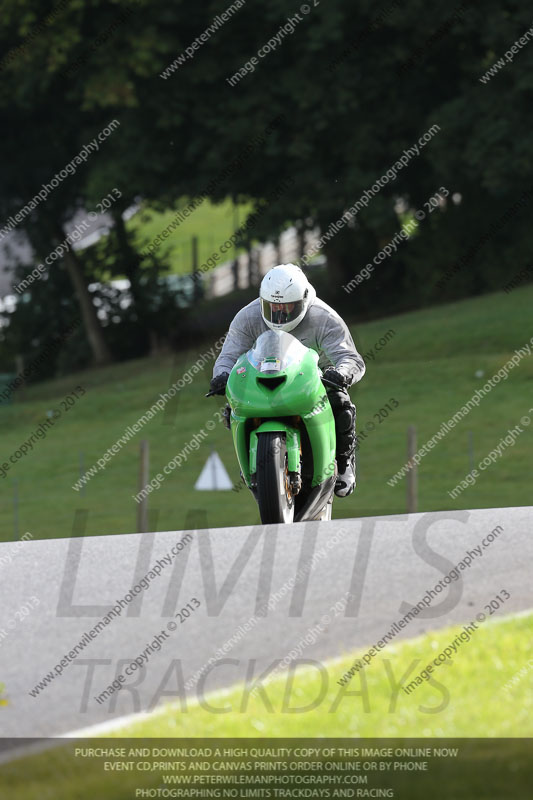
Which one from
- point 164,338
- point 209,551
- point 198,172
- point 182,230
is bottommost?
point 209,551

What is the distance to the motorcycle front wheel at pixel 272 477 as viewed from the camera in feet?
28.0

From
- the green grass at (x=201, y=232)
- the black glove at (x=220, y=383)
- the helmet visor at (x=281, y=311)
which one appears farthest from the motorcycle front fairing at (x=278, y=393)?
the green grass at (x=201, y=232)

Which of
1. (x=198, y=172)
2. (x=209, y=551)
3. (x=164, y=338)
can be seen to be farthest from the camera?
(x=164, y=338)

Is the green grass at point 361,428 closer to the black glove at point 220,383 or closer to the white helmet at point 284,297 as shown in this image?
the black glove at point 220,383

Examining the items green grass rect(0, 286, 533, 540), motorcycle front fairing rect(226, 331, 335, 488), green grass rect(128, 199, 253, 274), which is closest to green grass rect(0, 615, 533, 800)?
motorcycle front fairing rect(226, 331, 335, 488)

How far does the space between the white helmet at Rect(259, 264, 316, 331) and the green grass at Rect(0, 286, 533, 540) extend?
27.9 ft

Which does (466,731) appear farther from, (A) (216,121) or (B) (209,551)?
(A) (216,121)

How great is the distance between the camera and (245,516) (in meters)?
20.0

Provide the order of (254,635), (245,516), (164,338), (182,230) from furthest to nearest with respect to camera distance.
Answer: (182,230) < (164,338) < (245,516) < (254,635)

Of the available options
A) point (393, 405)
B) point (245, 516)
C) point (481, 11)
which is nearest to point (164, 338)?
point (481, 11)

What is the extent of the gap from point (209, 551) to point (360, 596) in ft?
3.54

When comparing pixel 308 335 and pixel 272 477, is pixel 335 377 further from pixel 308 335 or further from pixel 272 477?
pixel 272 477

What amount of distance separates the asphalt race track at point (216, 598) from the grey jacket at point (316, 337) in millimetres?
1029

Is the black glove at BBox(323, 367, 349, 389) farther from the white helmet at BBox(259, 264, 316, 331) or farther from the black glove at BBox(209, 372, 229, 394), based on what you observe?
the black glove at BBox(209, 372, 229, 394)
